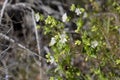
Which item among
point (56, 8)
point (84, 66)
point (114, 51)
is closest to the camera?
point (114, 51)

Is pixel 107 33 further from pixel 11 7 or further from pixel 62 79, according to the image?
pixel 11 7

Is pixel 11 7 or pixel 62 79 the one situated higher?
pixel 11 7

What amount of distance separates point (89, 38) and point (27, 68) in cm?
152

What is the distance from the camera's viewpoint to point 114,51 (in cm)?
256

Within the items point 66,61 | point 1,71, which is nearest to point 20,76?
point 1,71

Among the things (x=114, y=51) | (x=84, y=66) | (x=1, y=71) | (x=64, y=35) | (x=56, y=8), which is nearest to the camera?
(x=64, y=35)

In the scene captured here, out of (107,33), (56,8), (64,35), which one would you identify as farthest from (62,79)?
(56,8)

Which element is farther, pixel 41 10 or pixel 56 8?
pixel 56 8

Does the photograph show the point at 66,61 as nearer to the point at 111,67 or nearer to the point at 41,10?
the point at 111,67

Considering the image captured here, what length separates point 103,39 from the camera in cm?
263

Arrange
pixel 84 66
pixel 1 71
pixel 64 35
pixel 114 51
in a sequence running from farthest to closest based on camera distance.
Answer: pixel 84 66, pixel 1 71, pixel 114 51, pixel 64 35

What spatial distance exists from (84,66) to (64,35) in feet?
4.36

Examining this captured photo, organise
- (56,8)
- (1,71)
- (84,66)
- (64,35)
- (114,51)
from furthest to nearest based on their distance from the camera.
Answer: (56,8) → (84,66) → (1,71) → (114,51) → (64,35)

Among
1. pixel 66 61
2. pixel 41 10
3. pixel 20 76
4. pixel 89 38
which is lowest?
pixel 20 76
